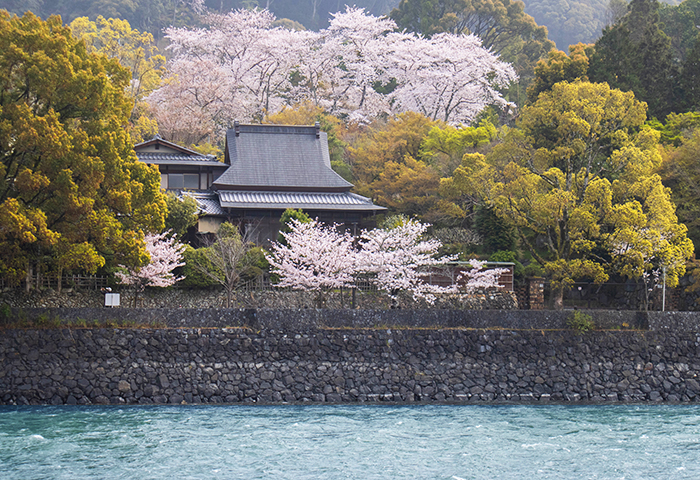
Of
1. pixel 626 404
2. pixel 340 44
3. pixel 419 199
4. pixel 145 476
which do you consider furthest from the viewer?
pixel 340 44

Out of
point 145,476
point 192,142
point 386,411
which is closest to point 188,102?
point 192,142

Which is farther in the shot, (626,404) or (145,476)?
(626,404)

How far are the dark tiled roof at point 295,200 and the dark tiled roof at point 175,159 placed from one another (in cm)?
269

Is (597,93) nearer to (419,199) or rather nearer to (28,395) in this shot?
(419,199)

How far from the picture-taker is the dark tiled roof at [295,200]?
3350 cm

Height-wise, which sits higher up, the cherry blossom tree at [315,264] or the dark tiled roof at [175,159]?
the dark tiled roof at [175,159]

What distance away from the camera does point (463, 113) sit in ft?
173

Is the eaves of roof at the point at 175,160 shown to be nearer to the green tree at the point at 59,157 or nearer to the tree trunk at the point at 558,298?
the green tree at the point at 59,157

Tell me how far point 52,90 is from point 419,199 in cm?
1918

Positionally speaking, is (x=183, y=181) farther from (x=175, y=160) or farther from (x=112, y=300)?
(x=112, y=300)

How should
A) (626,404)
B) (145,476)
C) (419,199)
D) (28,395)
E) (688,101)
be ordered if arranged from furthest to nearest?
1. (688,101)
2. (419,199)
3. (626,404)
4. (28,395)
5. (145,476)

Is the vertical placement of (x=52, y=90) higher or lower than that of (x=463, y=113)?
lower

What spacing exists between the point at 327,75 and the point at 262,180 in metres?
24.3

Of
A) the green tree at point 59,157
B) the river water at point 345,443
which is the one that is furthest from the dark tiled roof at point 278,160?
the river water at point 345,443
